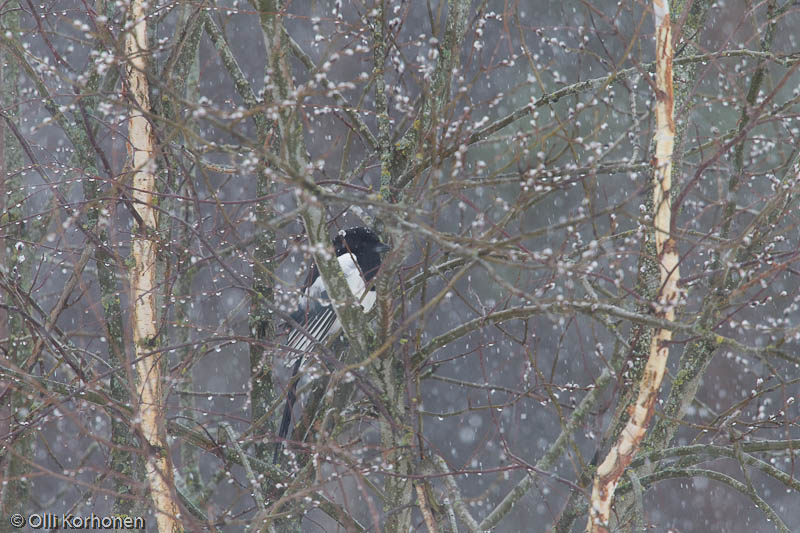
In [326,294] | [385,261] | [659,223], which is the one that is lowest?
[659,223]

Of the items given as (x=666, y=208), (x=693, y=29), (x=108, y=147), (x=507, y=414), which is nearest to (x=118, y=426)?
(x=108, y=147)

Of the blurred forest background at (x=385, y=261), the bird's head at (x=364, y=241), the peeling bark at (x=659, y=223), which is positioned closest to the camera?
the blurred forest background at (x=385, y=261)

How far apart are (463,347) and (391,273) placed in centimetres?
580

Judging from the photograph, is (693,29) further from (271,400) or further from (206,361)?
(206,361)

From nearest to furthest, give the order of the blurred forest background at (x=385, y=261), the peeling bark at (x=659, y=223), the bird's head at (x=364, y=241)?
1. the blurred forest background at (x=385, y=261)
2. the peeling bark at (x=659, y=223)
3. the bird's head at (x=364, y=241)

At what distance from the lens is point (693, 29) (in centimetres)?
287

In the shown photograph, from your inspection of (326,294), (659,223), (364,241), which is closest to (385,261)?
(659,223)

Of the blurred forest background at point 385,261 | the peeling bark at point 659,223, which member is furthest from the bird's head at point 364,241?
the peeling bark at point 659,223

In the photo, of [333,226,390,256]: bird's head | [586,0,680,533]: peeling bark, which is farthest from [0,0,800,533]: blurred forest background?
[333,226,390,256]: bird's head

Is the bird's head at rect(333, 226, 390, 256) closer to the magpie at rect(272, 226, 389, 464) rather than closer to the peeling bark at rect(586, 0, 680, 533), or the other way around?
the magpie at rect(272, 226, 389, 464)

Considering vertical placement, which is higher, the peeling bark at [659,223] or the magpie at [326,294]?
the magpie at [326,294]

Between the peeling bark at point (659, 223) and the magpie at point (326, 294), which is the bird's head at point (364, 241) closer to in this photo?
the magpie at point (326, 294)

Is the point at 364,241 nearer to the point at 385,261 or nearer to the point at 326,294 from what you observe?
the point at 326,294

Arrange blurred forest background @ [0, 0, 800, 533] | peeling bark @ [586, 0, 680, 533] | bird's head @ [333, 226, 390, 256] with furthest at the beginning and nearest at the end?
bird's head @ [333, 226, 390, 256] < peeling bark @ [586, 0, 680, 533] < blurred forest background @ [0, 0, 800, 533]
